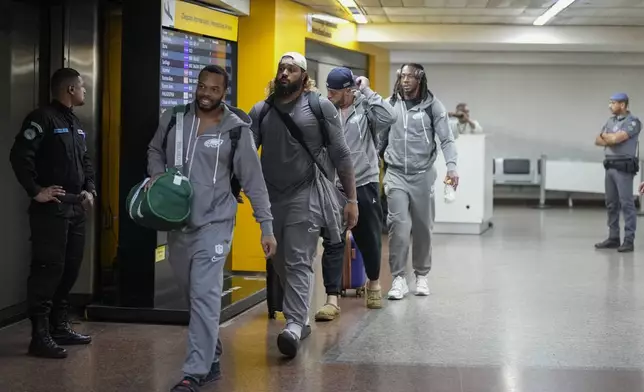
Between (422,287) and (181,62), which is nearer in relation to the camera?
(181,62)

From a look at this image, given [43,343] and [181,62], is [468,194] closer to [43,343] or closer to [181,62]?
[181,62]

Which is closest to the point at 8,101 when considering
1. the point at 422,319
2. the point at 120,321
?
the point at 120,321

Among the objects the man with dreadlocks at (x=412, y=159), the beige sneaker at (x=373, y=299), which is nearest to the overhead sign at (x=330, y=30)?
the man with dreadlocks at (x=412, y=159)

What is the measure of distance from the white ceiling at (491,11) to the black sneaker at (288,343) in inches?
196

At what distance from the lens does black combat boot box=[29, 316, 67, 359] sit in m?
5.17

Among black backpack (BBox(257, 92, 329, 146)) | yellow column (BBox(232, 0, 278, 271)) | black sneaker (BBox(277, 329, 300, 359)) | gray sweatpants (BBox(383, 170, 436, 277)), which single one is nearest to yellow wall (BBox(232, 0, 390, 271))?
yellow column (BBox(232, 0, 278, 271))

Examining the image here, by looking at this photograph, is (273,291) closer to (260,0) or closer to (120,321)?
(120,321)

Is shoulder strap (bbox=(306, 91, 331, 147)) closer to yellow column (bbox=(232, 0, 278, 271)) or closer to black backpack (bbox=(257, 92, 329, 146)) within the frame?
black backpack (bbox=(257, 92, 329, 146))

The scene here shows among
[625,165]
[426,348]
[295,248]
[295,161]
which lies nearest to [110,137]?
[295,161]

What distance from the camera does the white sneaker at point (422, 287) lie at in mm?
7539

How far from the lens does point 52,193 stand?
515 cm

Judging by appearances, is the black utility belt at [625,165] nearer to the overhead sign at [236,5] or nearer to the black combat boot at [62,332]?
Result: the overhead sign at [236,5]

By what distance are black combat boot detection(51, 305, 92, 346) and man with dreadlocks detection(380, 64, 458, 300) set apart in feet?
9.03

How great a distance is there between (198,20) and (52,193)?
2.42 m
